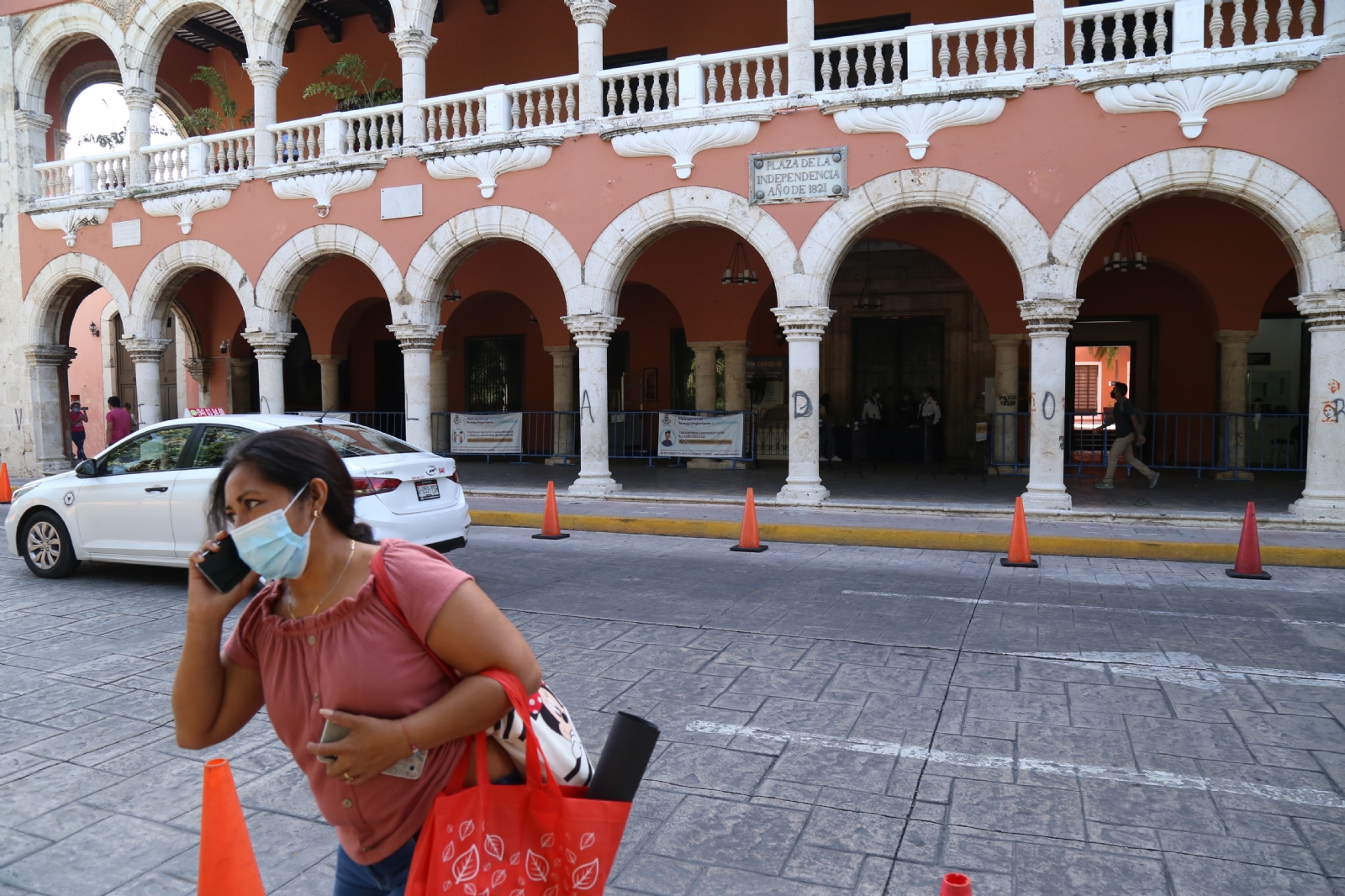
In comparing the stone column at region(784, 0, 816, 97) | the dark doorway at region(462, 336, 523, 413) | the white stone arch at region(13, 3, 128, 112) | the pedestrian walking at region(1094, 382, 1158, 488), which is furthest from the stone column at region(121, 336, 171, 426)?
the pedestrian walking at region(1094, 382, 1158, 488)

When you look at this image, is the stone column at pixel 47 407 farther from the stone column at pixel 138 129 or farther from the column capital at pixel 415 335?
the column capital at pixel 415 335

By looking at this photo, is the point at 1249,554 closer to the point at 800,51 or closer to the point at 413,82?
the point at 800,51

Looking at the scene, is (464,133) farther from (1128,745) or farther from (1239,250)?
(1128,745)

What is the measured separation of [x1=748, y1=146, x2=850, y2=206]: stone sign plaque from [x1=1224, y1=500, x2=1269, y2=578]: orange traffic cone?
22.4 feet

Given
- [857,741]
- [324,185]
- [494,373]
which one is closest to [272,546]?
[857,741]

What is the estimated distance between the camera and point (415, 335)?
16.1m

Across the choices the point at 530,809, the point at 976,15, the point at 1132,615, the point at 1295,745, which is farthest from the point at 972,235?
the point at 530,809

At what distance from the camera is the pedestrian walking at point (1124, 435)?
14.4m

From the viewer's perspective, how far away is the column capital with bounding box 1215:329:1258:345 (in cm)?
1656

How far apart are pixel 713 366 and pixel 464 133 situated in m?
6.85

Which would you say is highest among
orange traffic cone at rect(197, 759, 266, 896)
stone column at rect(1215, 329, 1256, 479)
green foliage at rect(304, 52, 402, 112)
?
green foliage at rect(304, 52, 402, 112)

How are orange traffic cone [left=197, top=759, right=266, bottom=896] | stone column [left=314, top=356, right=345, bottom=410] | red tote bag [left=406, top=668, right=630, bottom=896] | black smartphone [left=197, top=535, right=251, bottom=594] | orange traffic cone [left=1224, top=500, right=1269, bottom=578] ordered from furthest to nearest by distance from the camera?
stone column [left=314, top=356, right=345, bottom=410] → orange traffic cone [left=1224, top=500, right=1269, bottom=578] → orange traffic cone [left=197, top=759, right=266, bottom=896] → black smartphone [left=197, top=535, right=251, bottom=594] → red tote bag [left=406, top=668, right=630, bottom=896]

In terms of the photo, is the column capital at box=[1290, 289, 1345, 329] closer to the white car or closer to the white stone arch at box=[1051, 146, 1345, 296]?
the white stone arch at box=[1051, 146, 1345, 296]

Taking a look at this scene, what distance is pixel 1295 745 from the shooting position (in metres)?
4.42
